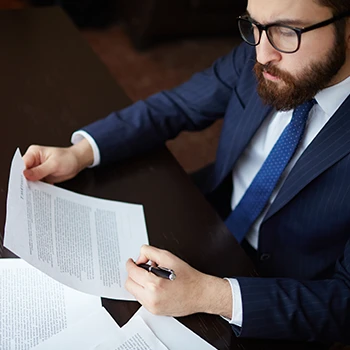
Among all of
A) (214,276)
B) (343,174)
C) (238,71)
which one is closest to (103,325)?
(214,276)

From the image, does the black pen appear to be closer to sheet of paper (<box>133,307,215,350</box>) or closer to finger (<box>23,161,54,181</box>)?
sheet of paper (<box>133,307,215,350</box>)

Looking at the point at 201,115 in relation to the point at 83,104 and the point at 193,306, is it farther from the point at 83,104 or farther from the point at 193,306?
the point at 193,306

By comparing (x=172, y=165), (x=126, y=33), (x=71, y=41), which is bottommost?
(x=126, y=33)

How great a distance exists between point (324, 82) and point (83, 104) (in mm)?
595

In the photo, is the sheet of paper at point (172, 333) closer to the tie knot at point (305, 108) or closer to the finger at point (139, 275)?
the finger at point (139, 275)

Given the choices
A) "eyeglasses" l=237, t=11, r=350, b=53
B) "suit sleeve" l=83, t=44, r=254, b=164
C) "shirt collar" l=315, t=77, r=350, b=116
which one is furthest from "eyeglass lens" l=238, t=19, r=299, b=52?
"suit sleeve" l=83, t=44, r=254, b=164

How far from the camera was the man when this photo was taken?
950 millimetres

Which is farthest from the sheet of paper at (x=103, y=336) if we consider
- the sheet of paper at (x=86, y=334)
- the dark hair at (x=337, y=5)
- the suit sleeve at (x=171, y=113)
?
the dark hair at (x=337, y=5)

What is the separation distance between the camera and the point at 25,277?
919mm

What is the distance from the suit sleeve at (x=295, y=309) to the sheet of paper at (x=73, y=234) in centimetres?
22

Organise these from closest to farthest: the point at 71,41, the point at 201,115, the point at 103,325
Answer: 1. the point at 103,325
2. the point at 201,115
3. the point at 71,41

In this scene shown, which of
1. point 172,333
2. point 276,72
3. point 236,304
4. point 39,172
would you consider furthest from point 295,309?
point 39,172

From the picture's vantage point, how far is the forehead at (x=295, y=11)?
3.10ft

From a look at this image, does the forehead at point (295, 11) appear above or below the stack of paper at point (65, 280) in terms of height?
above
